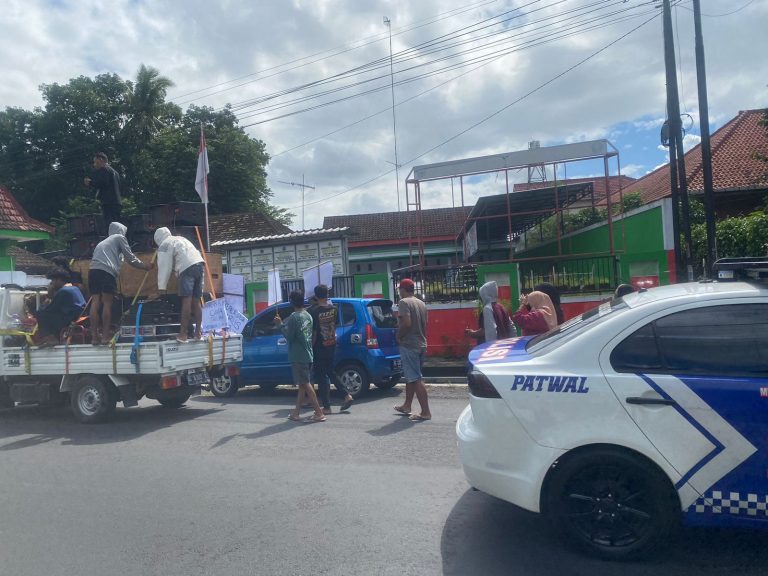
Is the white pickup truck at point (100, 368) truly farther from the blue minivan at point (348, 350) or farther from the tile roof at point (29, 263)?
the tile roof at point (29, 263)

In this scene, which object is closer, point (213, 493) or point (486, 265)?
point (213, 493)

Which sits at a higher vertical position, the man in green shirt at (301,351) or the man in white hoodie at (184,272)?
the man in white hoodie at (184,272)

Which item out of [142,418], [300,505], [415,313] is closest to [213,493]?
[300,505]

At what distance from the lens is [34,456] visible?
7.11 m

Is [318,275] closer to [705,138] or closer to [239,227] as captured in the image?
[705,138]

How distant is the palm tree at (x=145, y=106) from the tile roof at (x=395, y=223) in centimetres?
1244

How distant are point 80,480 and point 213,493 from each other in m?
1.48

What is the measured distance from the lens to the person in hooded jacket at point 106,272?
862 cm

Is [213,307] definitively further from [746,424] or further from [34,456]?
[746,424]

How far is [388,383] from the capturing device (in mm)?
10641

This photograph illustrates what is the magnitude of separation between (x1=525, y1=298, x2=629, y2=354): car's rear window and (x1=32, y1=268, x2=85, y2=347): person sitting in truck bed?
680 centimetres

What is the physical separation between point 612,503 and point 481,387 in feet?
3.38

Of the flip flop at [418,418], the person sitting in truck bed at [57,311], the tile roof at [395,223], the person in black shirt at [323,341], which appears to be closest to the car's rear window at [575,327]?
the flip flop at [418,418]

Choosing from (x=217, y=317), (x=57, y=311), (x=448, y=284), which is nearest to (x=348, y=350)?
(x=217, y=317)
